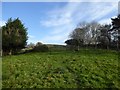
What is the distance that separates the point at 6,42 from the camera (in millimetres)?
51156

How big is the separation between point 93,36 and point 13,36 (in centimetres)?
4072

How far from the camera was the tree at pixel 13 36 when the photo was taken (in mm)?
51562

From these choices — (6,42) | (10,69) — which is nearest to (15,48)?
(6,42)

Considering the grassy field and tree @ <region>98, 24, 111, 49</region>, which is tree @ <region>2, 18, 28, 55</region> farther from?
tree @ <region>98, 24, 111, 49</region>

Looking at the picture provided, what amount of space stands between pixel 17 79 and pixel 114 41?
6249cm

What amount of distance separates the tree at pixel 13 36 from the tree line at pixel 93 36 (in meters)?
23.1

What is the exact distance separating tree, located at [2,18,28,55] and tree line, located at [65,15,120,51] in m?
23.1

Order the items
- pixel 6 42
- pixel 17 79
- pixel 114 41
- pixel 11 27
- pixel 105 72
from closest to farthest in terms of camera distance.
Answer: pixel 17 79
pixel 105 72
pixel 6 42
pixel 11 27
pixel 114 41

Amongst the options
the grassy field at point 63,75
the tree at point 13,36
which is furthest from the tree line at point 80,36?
the grassy field at point 63,75

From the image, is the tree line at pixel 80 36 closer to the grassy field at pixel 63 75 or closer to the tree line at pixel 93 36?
the tree line at pixel 93 36

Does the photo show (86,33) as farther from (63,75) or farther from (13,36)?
(63,75)

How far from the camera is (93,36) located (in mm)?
85688

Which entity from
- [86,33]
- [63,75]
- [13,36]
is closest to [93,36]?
[86,33]

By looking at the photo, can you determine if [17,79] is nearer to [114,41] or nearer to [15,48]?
[15,48]
